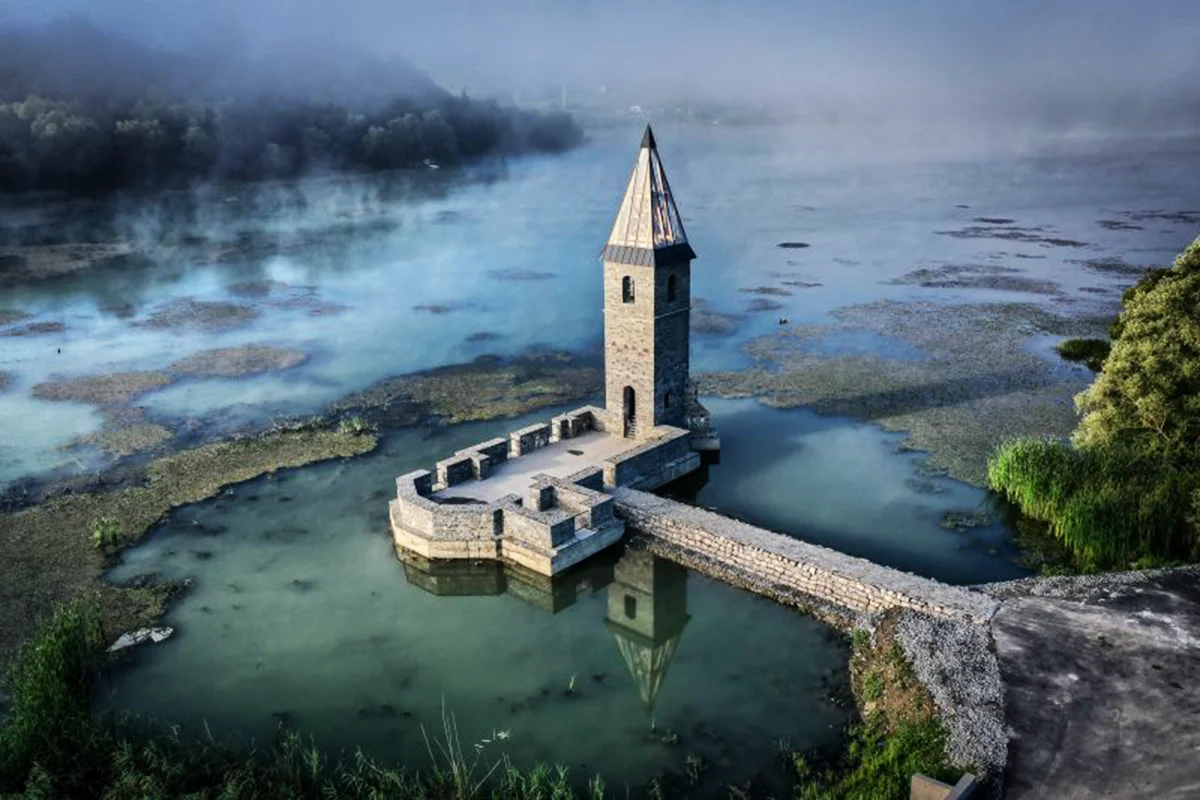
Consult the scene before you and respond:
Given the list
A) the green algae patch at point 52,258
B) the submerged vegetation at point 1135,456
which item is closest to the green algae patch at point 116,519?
the submerged vegetation at point 1135,456

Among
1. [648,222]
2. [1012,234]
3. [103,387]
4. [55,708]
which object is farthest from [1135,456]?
[1012,234]

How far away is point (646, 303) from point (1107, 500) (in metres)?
12.0

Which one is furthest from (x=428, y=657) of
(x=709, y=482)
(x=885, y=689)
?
(x=709, y=482)

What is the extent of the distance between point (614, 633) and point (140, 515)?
43.0 ft

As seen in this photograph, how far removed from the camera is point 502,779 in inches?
625

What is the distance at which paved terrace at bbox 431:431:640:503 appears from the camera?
24578 millimetres

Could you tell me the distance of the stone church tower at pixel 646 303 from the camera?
26.1m

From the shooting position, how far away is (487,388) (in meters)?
35.2

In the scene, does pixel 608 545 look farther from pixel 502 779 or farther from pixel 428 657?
pixel 502 779

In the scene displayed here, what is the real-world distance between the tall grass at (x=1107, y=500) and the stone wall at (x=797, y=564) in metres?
4.26

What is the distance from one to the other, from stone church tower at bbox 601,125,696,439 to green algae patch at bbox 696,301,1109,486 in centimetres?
721

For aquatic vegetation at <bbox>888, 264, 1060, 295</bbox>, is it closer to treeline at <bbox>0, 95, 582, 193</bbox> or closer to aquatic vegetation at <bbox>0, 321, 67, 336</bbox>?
aquatic vegetation at <bbox>0, 321, 67, 336</bbox>

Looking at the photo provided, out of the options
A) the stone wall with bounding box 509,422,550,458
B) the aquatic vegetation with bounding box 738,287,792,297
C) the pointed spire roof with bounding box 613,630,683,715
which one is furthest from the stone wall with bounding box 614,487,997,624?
the aquatic vegetation with bounding box 738,287,792,297

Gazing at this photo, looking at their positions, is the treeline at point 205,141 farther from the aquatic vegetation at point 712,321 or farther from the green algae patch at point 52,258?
the aquatic vegetation at point 712,321
